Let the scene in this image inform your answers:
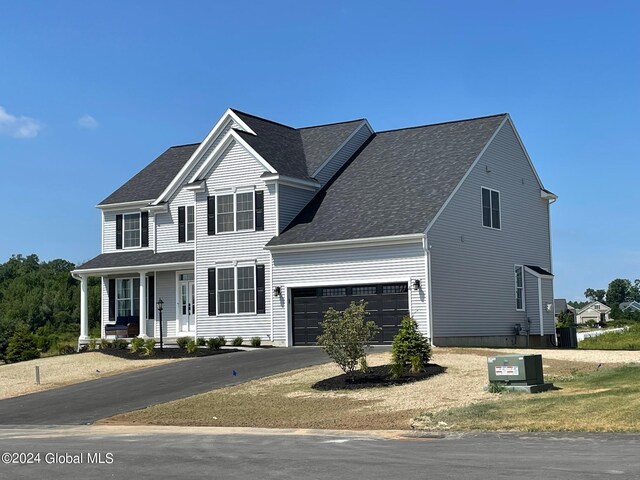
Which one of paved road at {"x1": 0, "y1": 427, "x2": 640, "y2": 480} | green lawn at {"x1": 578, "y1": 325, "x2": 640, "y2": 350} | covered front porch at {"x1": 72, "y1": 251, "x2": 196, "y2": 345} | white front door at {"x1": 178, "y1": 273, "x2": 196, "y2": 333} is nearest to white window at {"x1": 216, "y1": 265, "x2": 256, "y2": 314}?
covered front porch at {"x1": 72, "y1": 251, "x2": 196, "y2": 345}

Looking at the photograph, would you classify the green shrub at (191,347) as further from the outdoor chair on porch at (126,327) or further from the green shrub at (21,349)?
the outdoor chair on porch at (126,327)

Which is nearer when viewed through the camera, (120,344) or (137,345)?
(137,345)

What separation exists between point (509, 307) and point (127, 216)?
18402 millimetres

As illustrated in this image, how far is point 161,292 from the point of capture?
39906 millimetres

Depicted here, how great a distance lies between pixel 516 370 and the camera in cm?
2033

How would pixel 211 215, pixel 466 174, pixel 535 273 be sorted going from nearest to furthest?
pixel 466 174 < pixel 211 215 < pixel 535 273

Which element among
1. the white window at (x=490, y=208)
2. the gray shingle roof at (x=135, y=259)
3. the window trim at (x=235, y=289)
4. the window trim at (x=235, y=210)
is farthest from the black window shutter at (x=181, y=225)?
the white window at (x=490, y=208)

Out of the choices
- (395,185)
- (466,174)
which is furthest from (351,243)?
(466,174)

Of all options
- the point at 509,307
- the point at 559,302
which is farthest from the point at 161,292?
the point at 559,302

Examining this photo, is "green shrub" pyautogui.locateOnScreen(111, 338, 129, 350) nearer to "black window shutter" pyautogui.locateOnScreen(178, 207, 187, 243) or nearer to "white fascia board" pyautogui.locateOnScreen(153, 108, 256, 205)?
"black window shutter" pyautogui.locateOnScreen(178, 207, 187, 243)

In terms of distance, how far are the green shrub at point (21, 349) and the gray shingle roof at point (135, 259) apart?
545cm

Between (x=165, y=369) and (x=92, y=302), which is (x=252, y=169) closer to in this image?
(x=165, y=369)

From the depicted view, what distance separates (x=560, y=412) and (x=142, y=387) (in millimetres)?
12738

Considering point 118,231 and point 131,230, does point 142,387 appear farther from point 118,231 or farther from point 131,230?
point 118,231
